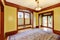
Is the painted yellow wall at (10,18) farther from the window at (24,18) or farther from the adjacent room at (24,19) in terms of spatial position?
the window at (24,18)

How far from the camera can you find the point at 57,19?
5.18 meters

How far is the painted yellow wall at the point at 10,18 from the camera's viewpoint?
432cm

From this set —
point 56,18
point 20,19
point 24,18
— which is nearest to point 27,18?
point 24,18

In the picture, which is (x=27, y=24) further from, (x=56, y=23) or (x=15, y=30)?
(x=56, y=23)

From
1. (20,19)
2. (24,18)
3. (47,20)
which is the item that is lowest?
(47,20)

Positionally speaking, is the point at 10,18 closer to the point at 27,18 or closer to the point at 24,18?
the point at 24,18

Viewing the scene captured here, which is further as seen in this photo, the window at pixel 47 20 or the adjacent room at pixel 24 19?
the window at pixel 47 20

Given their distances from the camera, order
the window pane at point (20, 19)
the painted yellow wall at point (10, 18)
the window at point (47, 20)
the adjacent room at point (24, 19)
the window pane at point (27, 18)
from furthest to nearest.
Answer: the window at point (47, 20), the window pane at point (27, 18), the window pane at point (20, 19), the painted yellow wall at point (10, 18), the adjacent room at point (24, 19)

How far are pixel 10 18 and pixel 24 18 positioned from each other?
7.24 feet

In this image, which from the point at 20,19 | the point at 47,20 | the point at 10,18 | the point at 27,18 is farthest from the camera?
the point at 47,20

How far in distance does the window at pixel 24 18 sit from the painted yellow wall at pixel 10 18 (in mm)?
1282

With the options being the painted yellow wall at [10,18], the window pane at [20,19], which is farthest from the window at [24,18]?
the painted yellow wall at [10,18]

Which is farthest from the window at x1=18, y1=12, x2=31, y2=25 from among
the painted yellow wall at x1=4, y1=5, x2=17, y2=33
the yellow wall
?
the yellow wall

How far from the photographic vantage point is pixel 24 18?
21.9 ft
